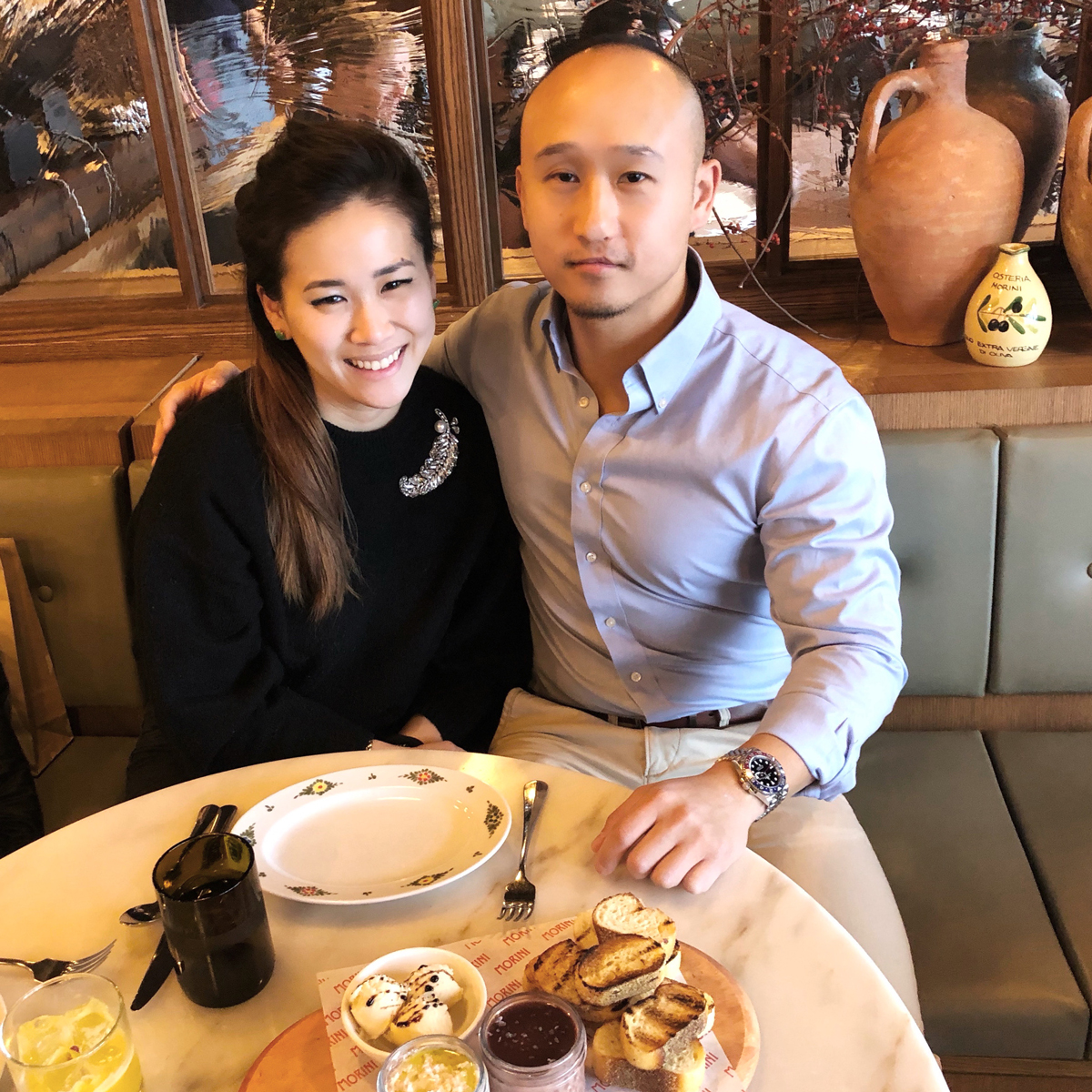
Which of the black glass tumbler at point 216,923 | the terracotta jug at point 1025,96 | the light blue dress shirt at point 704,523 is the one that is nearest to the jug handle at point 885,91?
the terracotta jug at point 1025,96

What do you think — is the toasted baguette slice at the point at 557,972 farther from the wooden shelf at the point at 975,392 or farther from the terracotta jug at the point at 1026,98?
the terracotta jug at the point at 1026,98

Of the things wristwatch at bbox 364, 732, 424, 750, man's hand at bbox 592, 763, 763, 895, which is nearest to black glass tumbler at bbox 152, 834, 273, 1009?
man's hand at bbox 592, 763, 763, 895

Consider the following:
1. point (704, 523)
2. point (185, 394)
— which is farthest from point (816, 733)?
point (185, 394)

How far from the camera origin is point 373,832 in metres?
1.07

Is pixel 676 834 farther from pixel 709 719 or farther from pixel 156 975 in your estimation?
pixel 709 719

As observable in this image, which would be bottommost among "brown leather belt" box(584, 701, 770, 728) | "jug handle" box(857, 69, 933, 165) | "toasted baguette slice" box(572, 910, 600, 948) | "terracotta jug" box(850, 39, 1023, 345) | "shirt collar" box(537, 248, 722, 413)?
"brown leather belt" box(584, 701, 770, 728)

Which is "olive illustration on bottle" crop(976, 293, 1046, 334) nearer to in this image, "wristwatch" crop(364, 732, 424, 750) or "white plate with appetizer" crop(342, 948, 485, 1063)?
"wristwatch" crop(364, 732, 424, 750)

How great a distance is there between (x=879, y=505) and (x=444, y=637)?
28.4 inches

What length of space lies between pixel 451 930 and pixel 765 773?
0.40m

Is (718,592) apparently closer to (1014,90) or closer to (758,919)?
(758,919)

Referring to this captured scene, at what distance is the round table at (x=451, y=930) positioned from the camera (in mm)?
804

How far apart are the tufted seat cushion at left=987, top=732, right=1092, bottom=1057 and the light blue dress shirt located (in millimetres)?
405

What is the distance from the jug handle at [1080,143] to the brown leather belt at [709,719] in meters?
1.05

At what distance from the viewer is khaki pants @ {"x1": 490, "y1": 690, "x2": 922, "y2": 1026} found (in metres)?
1.24
